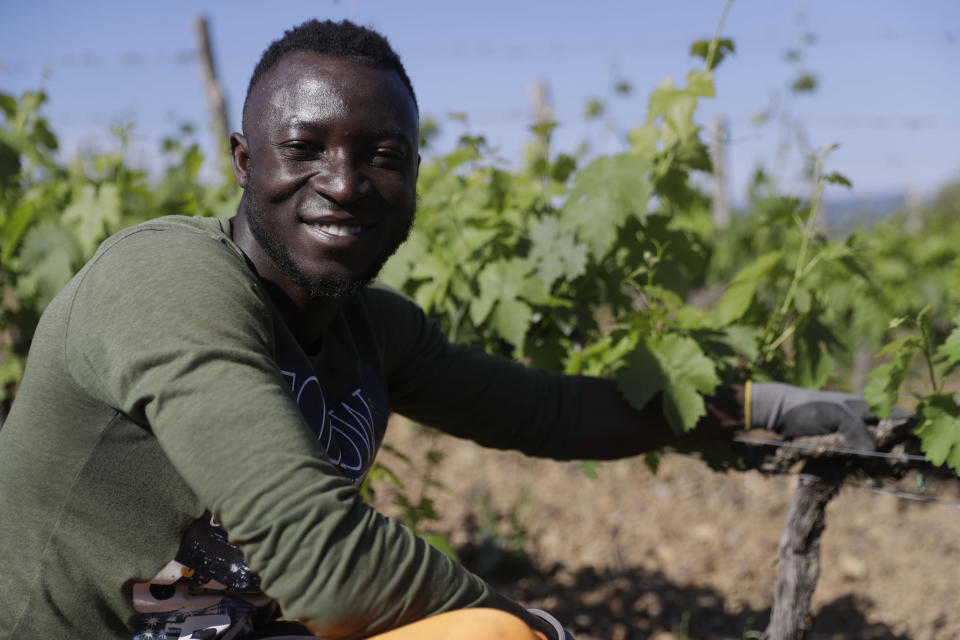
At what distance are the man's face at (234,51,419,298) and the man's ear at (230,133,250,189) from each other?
0.14 feet

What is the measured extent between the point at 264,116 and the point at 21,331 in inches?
107

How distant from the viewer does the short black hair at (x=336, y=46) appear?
1561 mm

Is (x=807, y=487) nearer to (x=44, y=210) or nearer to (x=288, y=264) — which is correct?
(x=288, y=264)

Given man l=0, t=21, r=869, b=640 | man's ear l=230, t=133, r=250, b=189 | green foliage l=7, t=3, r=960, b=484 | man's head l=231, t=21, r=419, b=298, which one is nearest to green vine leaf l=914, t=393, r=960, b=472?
green foliage l=7, t=3, r=960, b=484

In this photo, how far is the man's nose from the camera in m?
1.54

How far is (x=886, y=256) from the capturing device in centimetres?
587

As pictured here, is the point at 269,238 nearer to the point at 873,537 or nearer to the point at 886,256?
the point at 873,537

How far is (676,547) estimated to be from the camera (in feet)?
13.8

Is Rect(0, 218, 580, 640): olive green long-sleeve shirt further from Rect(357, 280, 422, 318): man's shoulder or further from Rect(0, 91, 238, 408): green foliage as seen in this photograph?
Rect(0, 91, 238, 408): green foliage

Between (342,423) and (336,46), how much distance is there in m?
0.72

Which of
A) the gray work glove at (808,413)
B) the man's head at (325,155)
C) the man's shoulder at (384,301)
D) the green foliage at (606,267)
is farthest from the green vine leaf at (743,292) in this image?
the man's head at (325,155)

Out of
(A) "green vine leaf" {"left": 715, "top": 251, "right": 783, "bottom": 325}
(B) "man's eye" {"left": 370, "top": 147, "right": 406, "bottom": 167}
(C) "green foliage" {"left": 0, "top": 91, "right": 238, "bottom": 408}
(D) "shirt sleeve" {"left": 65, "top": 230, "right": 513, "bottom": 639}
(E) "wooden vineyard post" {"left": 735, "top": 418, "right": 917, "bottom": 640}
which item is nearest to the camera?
(D) "shirt sleeve" {"left": 65, "top": 230, "right": 513, "bottom": 639}

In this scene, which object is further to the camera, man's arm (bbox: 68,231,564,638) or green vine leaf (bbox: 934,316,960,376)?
green vine leaf (bbox: 934,316,960,376)

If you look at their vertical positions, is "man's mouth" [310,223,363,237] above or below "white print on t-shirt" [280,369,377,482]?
above
